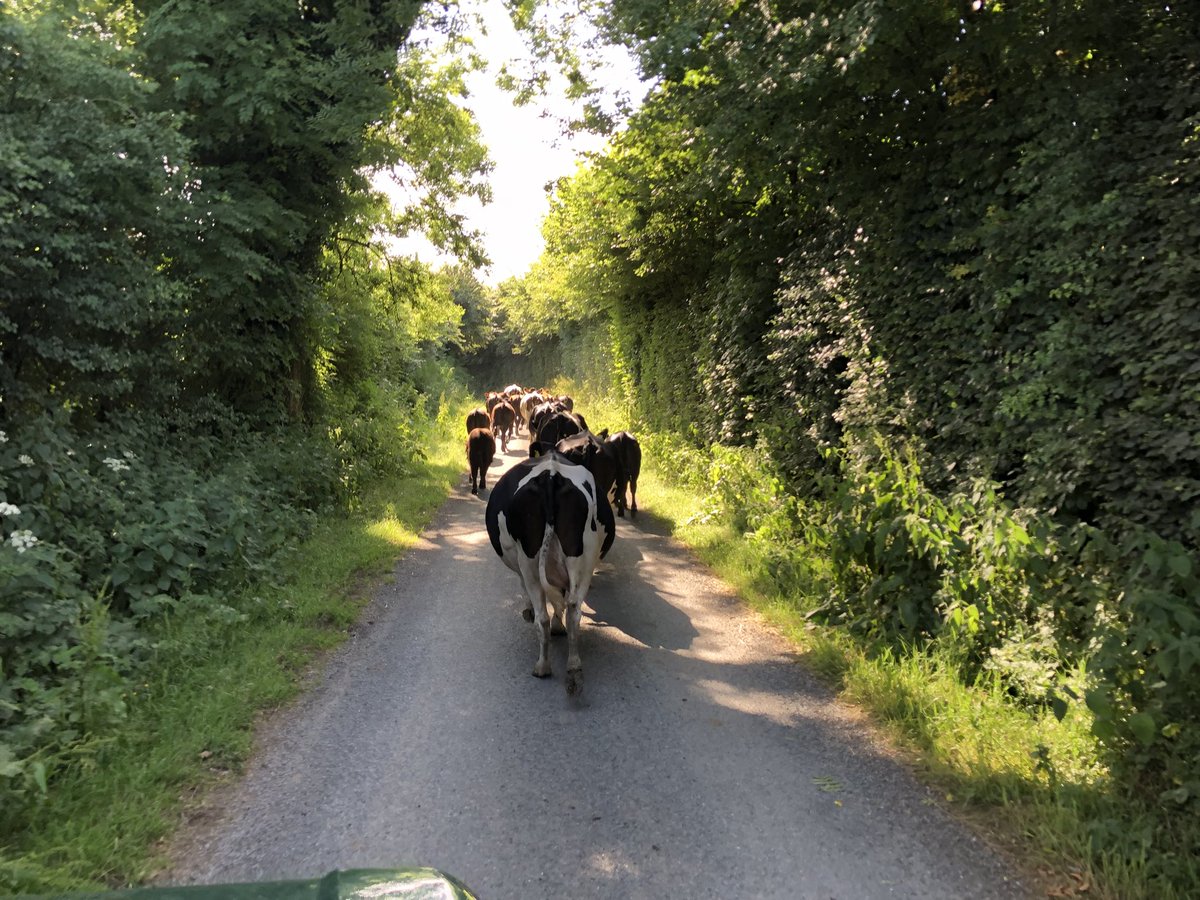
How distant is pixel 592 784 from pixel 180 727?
7.21 ft

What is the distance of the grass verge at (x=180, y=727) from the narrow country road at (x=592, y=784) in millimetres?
195

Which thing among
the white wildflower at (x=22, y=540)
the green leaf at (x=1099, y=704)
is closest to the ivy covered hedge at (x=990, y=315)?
the green leaf at (x=1099, y=704)

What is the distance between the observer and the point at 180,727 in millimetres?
3836

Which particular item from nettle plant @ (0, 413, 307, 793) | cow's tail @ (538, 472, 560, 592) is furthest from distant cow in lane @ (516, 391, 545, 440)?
cow's tail @ (538, 472, 560, 592)

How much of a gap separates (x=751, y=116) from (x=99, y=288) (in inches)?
216

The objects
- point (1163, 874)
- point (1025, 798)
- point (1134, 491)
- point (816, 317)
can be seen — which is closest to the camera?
point (1163, 874)

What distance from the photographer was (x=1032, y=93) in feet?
14.7

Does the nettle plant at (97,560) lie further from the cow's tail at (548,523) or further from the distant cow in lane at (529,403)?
the distant cow in lane at (529,403)

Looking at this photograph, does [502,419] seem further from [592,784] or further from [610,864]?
[610,864]

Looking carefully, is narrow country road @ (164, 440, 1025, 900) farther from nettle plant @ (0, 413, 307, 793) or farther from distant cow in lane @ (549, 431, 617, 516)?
distant cow in lane @ (549, 431, 617, 516)

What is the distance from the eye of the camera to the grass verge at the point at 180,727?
2.81 metres

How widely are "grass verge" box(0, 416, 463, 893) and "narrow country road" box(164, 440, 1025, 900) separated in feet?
0.64

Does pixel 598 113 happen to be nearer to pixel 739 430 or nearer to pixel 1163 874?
pixel 739 430

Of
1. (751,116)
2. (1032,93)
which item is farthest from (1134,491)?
(751,116)
